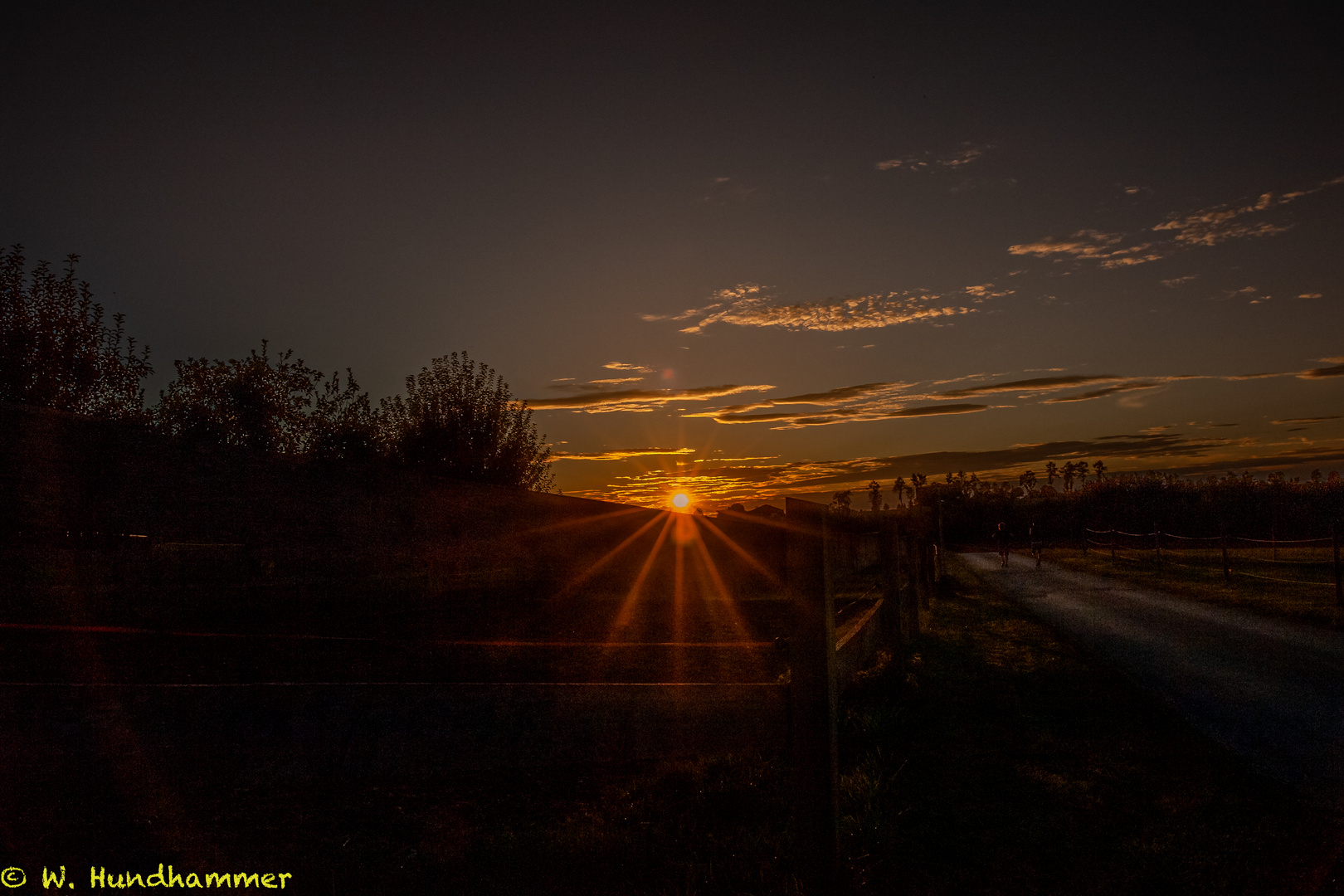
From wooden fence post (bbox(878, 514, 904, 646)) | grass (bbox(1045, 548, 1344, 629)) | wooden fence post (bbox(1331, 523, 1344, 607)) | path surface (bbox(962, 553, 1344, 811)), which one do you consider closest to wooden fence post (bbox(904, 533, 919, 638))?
wooden fence post (bbox(878, 514, 904, 646))

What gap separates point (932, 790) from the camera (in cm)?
407

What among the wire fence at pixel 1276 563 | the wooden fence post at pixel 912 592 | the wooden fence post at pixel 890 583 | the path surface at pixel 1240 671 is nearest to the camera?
the path surface at pixel 1240 671

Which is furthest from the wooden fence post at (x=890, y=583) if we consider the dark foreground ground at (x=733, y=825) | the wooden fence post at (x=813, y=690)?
the wooden fence post at (x=813, y=690)

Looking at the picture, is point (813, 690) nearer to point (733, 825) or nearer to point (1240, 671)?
point (733, 825)

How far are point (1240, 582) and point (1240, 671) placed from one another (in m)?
13.0

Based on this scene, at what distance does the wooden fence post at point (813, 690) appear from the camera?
2.41 meters

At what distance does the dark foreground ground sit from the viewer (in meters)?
2.41

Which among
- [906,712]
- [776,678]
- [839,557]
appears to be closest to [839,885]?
[839,557]

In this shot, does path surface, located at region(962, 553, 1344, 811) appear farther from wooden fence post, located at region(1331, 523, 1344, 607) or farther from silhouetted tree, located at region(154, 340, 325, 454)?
silhouetted tree, located at region(154, 340, 325, 454)

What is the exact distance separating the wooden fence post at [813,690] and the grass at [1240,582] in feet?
37.7

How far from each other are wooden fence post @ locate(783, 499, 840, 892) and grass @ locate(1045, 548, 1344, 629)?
1148 centimetres

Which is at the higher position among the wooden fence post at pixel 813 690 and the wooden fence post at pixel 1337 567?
the wooden fence post at pixel 813 690

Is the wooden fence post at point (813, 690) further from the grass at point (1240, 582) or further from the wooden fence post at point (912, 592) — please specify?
the grass at point (1240, 582)

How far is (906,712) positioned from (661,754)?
396 cm
